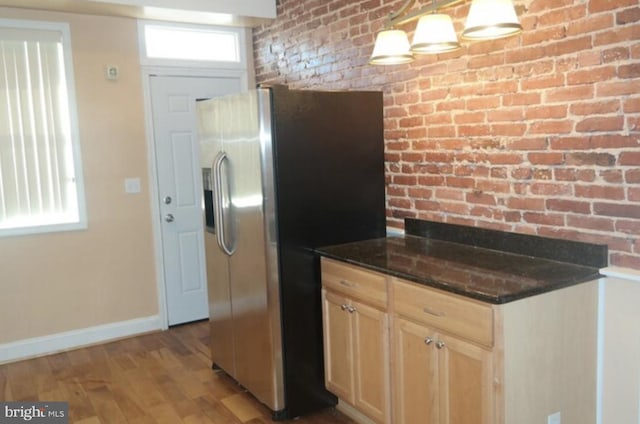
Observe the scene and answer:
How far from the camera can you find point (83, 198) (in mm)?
4125

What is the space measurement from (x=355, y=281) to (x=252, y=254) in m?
0.64

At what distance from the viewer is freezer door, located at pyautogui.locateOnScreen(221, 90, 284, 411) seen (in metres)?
2.85

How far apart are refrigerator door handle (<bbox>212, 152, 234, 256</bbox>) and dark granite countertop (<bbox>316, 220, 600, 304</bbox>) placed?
24.1 inches

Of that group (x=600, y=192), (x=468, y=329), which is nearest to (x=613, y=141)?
(x=600, y=192)

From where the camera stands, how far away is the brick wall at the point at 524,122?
2.11 metres

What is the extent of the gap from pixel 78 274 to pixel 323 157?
7.69 ft

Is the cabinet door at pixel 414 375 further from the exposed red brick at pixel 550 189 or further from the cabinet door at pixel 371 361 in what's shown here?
the exposed red brick at pixel 550 189

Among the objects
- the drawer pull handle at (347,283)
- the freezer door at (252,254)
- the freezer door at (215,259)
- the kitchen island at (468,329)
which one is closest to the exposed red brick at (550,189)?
the kitchen island at (468,329)

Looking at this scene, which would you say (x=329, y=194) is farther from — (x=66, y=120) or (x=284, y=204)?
(x=66, y=120)

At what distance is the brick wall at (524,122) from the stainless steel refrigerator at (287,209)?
0.27 metres

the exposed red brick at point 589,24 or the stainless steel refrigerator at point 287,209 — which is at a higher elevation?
the exposed red brick at point 589,24

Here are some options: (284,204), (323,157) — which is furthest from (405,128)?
(284,204)

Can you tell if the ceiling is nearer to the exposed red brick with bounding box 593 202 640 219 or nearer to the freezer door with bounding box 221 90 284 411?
the freezer door with bounding box 221 90 284 411

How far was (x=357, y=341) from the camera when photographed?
8.89ft
